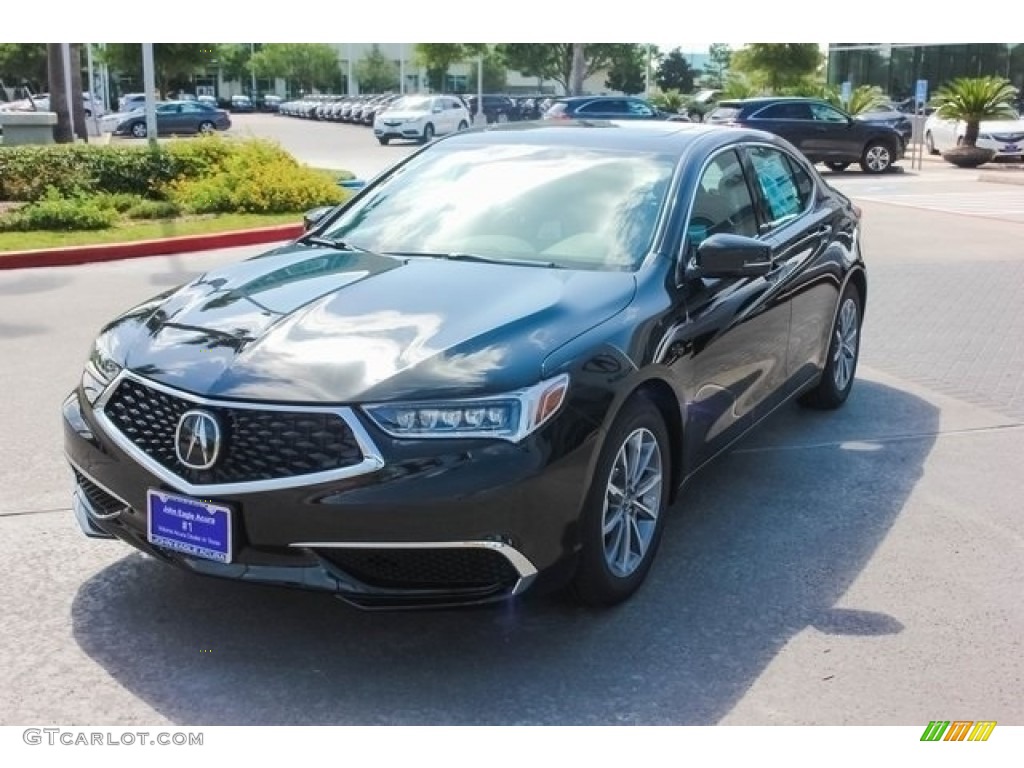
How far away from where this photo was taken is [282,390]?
3494mm

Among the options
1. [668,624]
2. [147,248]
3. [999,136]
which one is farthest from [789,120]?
[668,624]

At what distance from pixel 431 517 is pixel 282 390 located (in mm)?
588

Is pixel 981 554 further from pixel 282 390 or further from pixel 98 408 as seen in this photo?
pixel 98 408

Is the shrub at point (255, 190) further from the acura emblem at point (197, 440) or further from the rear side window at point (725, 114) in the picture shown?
the rear side window at point (725, 114)

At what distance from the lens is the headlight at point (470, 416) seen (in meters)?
3.45

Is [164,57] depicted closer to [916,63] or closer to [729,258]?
[916,63]

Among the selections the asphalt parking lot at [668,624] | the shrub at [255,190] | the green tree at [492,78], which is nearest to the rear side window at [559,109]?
the shrub at [255,190]

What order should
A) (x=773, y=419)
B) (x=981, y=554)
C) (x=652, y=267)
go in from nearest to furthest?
(x=652, y=267) < (x=981, y=554) < (x=773, y=419)

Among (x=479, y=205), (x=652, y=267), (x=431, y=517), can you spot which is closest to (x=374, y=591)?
(x=431, y=517)

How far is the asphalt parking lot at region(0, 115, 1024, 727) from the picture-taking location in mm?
3504

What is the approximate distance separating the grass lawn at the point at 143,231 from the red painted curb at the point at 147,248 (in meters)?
0.19

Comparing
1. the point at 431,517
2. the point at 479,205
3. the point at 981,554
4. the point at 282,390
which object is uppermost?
the point at 479,205

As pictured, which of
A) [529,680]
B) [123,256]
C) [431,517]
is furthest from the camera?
[123,256]
